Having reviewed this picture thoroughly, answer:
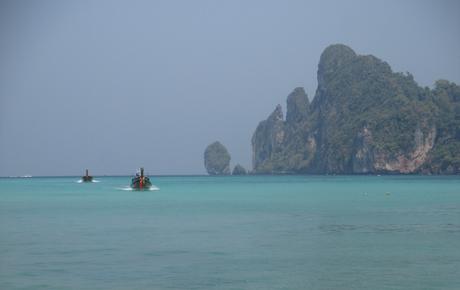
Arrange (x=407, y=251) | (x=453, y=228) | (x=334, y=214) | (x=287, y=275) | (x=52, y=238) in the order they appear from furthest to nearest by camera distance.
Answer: (x=334, y=214), (x=453, y=228), (x=52, y=238), (x=407, y=251), (x=287, y=275)

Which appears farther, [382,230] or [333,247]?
[382,230]

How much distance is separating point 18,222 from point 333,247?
67.4 feet

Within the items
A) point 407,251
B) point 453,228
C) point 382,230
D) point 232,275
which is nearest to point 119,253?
point 232,275

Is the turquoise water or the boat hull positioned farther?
the boat hull

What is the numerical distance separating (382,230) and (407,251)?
313 inches

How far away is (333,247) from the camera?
28.0m

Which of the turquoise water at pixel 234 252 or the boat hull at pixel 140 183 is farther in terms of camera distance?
the boat hull at pixel 140 183

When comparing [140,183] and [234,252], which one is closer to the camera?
[234,252]

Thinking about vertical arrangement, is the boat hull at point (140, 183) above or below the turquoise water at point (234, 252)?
above

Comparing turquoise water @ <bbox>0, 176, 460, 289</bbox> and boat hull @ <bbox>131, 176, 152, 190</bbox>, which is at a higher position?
boat hull @ <bbox>131, 176, 152, 190</bbox>

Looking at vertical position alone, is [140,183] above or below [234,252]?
above

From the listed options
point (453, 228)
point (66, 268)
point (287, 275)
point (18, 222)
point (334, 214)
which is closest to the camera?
point (287, 275)

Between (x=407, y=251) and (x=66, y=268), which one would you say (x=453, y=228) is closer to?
(x=407, y=251)

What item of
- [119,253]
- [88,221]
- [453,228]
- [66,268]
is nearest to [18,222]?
[88,221]
